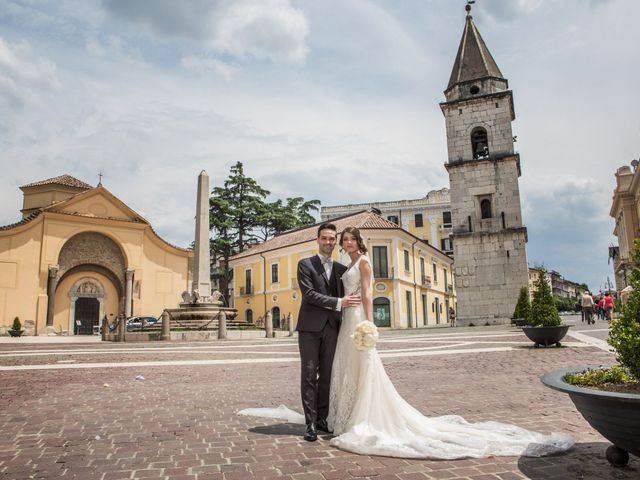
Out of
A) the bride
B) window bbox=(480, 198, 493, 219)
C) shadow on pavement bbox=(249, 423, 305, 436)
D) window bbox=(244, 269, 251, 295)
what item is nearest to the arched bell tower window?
window bbox=(480, 198, 493, 219)

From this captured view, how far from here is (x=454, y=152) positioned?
30016mm

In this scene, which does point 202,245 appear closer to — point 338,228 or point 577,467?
point 338,228

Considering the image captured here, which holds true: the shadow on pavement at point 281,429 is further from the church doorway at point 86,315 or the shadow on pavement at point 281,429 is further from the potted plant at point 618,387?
the church doorway at point 86,315

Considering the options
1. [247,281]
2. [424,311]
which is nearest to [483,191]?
[424,311]

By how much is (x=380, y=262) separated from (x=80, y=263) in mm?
21421

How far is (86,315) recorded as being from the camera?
110ft

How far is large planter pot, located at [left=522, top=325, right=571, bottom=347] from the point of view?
1142cm

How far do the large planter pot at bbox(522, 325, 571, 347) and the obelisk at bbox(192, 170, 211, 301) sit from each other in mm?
16050

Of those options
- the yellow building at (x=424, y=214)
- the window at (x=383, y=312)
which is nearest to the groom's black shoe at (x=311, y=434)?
the window at (x=383, y=312)

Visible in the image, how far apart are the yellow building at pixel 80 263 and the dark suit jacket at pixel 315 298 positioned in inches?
1228

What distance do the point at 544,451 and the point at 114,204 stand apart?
36.5 m

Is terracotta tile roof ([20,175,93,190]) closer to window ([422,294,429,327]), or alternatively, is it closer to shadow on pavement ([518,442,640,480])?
window ([422,294,429,327])

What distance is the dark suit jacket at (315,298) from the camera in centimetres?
432

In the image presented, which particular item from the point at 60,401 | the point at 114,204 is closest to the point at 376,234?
the point at 114,204
